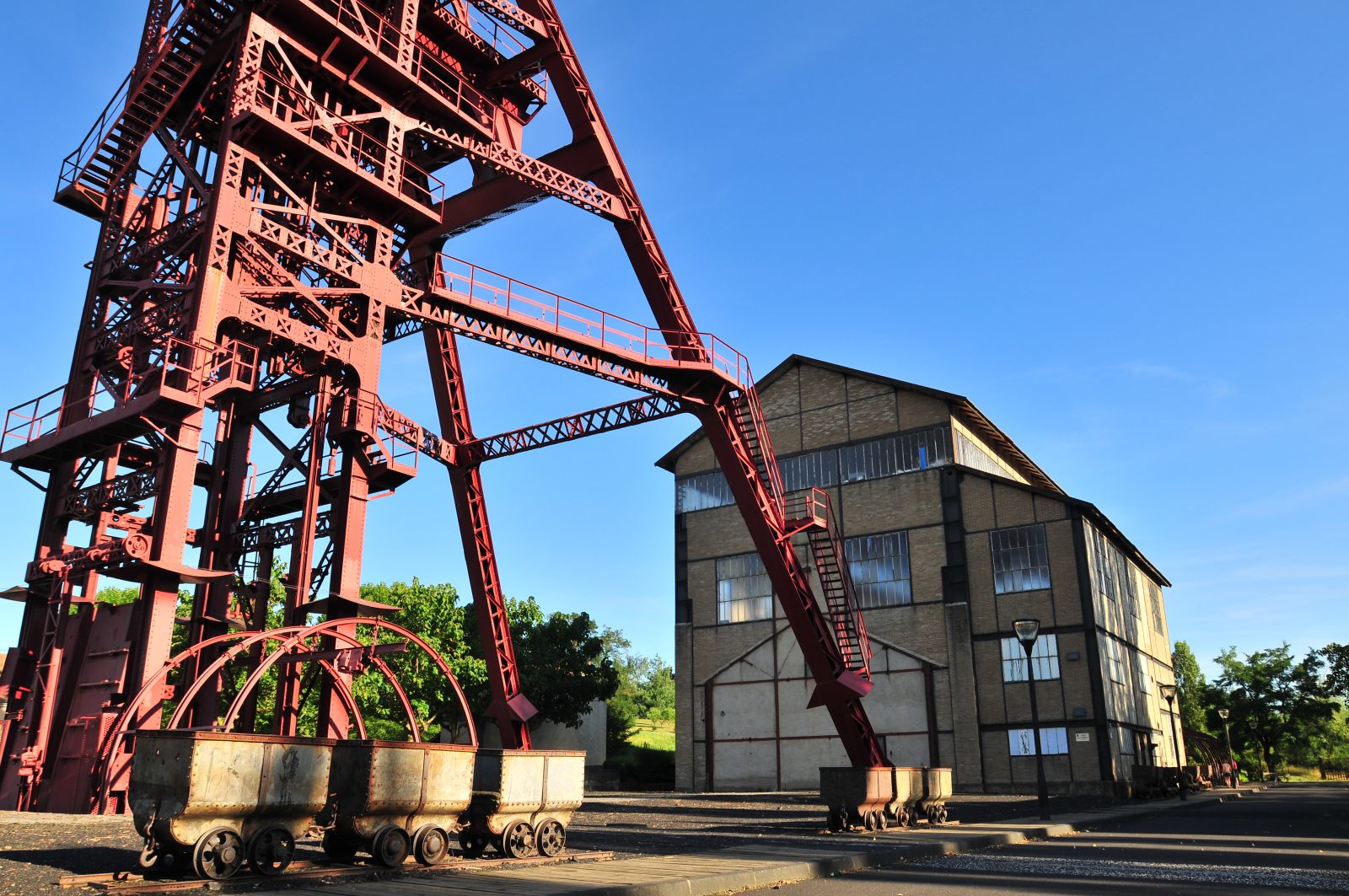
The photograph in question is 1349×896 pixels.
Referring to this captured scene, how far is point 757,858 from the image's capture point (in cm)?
1115

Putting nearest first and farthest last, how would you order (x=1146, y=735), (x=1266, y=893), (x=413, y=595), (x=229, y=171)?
(x=1266, y=893) < (x=229, y=171) < (x=1146, y=735) < (x=413, y=595)

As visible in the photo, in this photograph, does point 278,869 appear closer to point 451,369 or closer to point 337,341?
point 337,341

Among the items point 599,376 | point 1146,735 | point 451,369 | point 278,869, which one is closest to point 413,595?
point 451,369

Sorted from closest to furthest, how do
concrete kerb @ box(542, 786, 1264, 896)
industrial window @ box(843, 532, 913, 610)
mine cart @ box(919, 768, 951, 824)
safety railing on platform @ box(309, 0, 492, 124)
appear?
concrete kerb @ box(542, 786, 1264, 896) < mine cart @ box(919, 768, 951, 824) < safety railing on platform @ box(309, 0, 492, 124) < industrial window @ box(843, 532, 913, 610)

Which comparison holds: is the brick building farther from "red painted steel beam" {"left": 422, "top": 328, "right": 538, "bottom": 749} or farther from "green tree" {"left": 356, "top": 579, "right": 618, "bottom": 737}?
"red painted steel beam" {"left": 422, "top": 328, "right": 538, "bottom": 749}

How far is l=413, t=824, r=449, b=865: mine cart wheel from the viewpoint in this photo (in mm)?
→ 10188

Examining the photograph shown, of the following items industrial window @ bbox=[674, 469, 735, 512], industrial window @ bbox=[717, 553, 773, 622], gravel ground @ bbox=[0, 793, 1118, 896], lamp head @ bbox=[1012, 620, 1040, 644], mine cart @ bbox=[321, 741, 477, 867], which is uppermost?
industrial window @ bbox=[674, 469, 735, 512]

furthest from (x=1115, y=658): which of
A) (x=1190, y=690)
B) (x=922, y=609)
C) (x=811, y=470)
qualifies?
(x=1190, y=690)

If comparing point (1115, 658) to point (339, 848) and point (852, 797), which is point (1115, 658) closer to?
point (852, 797)

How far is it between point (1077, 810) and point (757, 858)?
1587 cm

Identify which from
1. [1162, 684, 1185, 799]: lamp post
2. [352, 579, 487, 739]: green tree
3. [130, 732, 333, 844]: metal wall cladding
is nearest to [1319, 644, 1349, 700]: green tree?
[1162, 684, 1185, 799]: lamp post

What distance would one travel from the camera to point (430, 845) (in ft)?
33.8

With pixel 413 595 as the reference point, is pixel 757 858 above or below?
below

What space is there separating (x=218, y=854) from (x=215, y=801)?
470 mm
